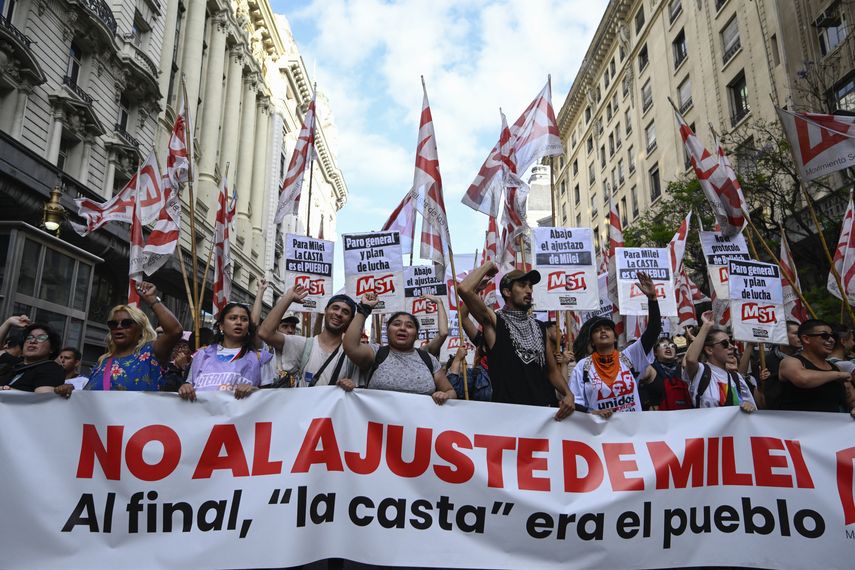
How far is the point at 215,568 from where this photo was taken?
11.0ft

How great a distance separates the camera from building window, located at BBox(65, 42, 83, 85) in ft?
58.4

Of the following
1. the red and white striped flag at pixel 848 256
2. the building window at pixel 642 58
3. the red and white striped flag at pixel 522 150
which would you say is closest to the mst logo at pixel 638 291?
the red and white striped flag at pixel 848 256

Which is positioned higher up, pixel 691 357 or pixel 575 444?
pixel 691 357

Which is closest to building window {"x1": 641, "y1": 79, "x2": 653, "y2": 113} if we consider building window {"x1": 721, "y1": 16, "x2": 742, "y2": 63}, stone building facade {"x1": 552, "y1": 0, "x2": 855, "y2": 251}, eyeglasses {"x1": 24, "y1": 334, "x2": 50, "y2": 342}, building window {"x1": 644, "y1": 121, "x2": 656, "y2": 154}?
stone building facade {"x1": 552, "y1": 0, "x2": 855, "y2": 251}

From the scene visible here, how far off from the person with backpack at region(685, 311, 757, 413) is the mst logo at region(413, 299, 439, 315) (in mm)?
4624

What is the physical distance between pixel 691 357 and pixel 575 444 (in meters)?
1.54

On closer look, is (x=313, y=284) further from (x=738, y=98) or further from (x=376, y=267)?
(x=738, y=98)

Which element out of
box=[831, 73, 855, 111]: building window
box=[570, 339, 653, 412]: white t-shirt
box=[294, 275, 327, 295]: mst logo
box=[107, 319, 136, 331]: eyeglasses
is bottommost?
box=[570, 339, 653, 412]: white t-shirt

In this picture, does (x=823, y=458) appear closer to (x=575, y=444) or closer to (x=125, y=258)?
(x=575, y=444)

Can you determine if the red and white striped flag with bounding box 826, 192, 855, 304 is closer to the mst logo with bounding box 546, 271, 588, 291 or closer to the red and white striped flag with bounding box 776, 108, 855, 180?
the red and white striped flag with bounding box 776, 108, 855, 180

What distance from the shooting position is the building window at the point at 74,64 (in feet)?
58.4

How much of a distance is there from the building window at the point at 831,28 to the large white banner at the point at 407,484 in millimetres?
18235

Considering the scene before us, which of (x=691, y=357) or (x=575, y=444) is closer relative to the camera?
(x=575, y=444)

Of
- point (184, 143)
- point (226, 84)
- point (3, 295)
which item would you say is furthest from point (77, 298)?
point (226, 84)
